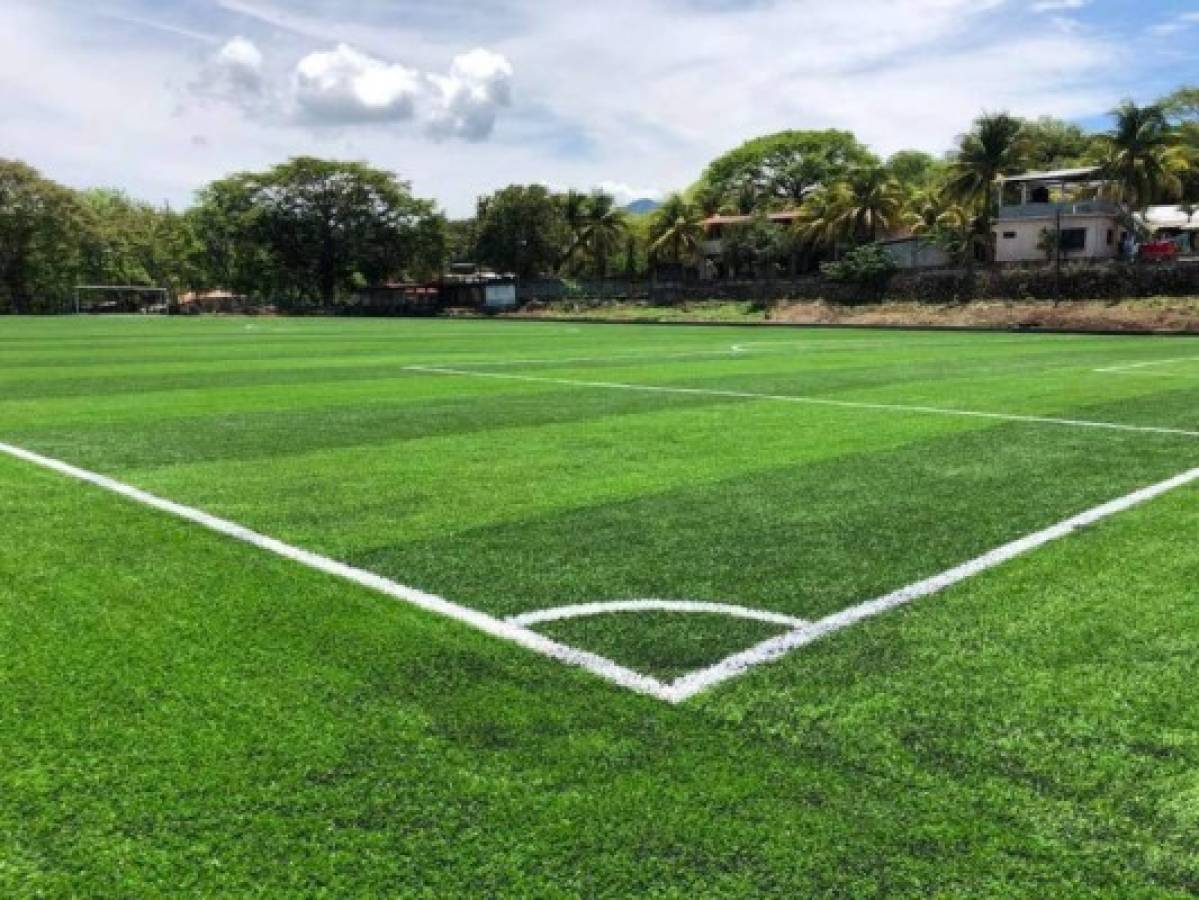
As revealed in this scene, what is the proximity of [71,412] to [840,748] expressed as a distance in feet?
36.4

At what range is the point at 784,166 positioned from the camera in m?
88.9

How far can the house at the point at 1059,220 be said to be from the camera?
2101 inches

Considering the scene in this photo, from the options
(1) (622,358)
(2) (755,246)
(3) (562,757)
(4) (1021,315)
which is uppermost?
(2) (755,246)

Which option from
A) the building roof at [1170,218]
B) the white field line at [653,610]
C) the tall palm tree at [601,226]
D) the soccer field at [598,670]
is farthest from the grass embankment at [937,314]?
the white field line at [653,610]

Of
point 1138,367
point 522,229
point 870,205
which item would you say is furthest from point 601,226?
point 1138,367

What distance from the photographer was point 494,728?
11.3ft

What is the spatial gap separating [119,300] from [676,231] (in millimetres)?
51885

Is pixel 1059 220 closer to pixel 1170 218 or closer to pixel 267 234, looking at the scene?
pixel 1170 218

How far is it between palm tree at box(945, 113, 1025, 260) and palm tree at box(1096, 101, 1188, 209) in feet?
15.3

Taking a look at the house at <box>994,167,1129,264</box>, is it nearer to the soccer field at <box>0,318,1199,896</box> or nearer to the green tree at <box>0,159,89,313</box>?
the soccer field at <box>0,318,1199,896</box>

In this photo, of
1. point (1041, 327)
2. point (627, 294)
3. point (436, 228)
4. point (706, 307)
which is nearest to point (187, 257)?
point (436, 228)

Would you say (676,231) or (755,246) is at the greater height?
(676,231)

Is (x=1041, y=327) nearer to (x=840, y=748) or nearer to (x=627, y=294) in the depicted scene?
(x=627, y=294)

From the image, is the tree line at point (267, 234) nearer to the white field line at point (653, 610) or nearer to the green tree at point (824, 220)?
the green tree at point (824, 220)
